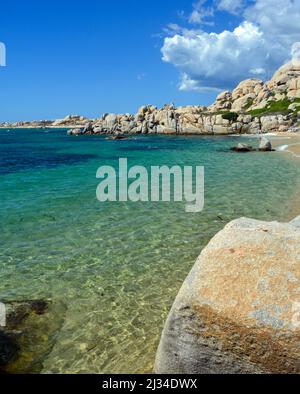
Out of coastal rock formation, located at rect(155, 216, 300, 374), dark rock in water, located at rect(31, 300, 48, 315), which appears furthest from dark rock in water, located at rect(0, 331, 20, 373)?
coastal rock formation, located at rect(155, 216, 300, 374)

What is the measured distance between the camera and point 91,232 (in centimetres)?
1477

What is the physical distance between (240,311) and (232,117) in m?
125

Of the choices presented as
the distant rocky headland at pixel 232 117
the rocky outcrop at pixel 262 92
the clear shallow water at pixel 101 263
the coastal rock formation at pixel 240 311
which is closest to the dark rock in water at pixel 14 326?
the clear shallow water at pixel 101 263

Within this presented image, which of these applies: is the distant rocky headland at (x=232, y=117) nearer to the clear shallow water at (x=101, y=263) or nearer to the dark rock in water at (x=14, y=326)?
the clear shallow water at (x=101, y=263)

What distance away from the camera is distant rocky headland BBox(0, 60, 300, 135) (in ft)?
371

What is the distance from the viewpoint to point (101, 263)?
11758 millimetres

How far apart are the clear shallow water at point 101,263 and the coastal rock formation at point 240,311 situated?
2.28m

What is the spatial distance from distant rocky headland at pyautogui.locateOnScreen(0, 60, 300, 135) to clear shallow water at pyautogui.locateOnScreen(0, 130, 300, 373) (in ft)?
289

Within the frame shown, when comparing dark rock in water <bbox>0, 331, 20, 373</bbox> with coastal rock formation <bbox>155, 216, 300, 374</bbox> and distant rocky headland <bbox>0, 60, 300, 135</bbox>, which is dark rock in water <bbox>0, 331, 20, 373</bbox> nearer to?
coastal rock formation <bbox>155, 216, 300, 374</bbox>

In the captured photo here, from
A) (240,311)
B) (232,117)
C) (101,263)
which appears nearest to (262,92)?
(232,117)

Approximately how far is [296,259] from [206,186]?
787 inches
